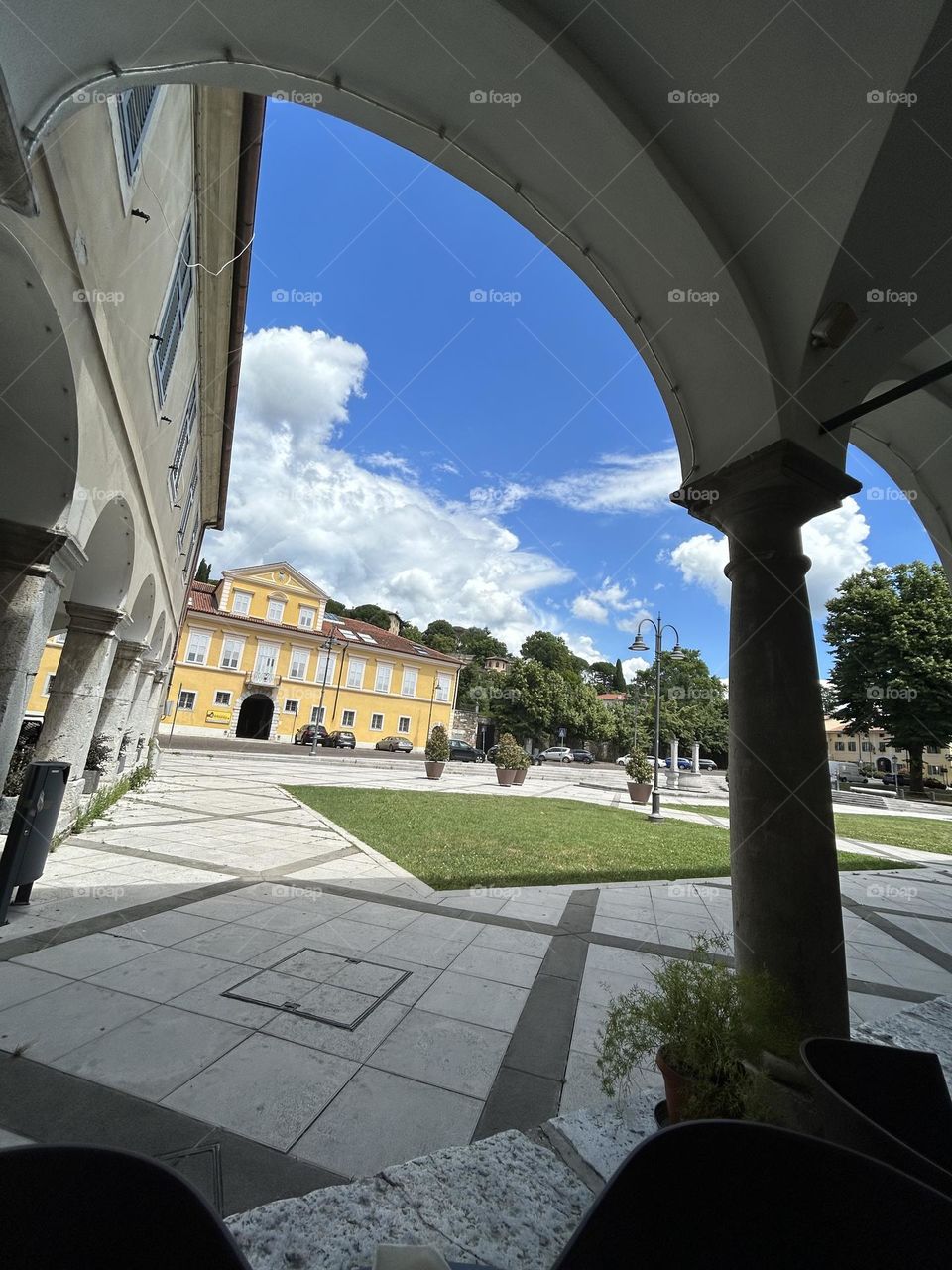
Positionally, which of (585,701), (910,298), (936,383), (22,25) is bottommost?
(22,25)

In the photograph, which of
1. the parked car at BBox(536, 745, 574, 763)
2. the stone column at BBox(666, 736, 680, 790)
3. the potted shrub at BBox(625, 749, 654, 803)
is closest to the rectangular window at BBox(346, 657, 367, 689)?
the parked car at BBox(536, 745, 574, 763)

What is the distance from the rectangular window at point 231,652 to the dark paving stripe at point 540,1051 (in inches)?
1346

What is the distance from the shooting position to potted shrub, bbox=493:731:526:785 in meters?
22.1

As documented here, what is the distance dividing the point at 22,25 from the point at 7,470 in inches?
141

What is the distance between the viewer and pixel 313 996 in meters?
3.46

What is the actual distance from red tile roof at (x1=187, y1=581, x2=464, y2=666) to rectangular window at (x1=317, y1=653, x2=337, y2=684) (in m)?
1.36

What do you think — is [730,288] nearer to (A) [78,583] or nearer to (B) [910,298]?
(B) [910,298]

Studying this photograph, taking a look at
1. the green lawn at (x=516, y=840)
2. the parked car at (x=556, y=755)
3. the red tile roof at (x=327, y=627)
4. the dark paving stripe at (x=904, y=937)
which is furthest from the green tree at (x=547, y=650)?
the dark paving stripe at (x=904, y=937)

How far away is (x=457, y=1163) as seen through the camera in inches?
84.3

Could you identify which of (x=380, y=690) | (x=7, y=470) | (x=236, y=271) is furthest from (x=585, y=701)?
(x=7, y=470)

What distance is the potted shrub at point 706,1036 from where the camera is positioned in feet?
7.12

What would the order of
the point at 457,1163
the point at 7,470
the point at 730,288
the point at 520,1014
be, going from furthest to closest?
the point at 7,470 → the point at 520,1014 → the point at 730,288 → the point at 457,1163

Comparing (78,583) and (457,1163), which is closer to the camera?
(457,1163)

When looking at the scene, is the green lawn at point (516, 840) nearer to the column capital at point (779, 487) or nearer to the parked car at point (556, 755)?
the column capital at point (779, 487)
